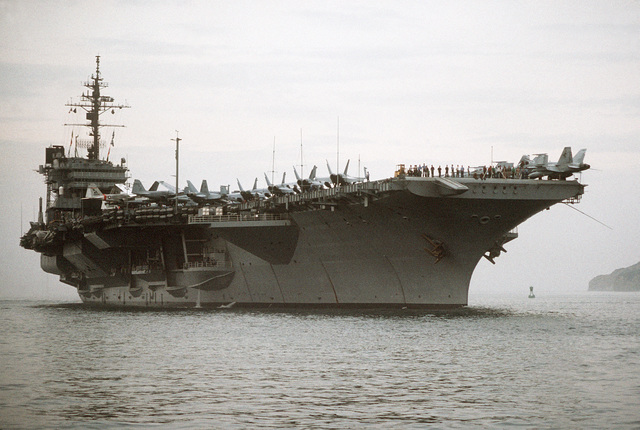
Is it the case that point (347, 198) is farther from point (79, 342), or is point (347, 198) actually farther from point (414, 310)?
point (79, 342)

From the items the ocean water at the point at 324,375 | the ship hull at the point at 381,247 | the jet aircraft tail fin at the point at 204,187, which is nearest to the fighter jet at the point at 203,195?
the jet aircraft tail fin at the point at 204,187

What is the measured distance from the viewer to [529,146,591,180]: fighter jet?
34719mm

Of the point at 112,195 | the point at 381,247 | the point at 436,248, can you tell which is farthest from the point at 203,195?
the point at 436,248

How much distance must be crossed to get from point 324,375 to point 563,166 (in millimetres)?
17776

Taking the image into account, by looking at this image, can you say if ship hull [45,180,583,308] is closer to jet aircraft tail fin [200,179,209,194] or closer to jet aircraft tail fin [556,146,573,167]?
jet aircraft tail fin [556,146,573,167]

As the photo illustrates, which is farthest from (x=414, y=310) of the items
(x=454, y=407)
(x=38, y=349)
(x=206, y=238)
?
(x=454, y=407)

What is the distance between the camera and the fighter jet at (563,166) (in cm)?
3472

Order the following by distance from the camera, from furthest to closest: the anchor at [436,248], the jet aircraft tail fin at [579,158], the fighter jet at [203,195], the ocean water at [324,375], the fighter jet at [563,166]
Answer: the fighter jet at [203,195], the anchor at [436,248], the jet aircraft tail fin at [579,158], the fighter jet at [563,166], the ocean water at [324,375]

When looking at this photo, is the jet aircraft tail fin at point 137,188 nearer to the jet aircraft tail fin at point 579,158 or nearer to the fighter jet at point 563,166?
the fighter jet at point 563,166

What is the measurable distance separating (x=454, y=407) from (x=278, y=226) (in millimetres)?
24694

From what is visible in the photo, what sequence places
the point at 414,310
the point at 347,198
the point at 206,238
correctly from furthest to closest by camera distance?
1. the point at 206,238
2. the point at 414,310
3. the point at 347,198

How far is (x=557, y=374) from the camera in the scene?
21.2 metres

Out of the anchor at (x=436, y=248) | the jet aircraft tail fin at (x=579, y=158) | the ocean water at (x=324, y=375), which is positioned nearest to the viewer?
the ocean water at (x=324, y=375)

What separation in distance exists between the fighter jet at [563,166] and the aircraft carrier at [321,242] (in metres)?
0.82
